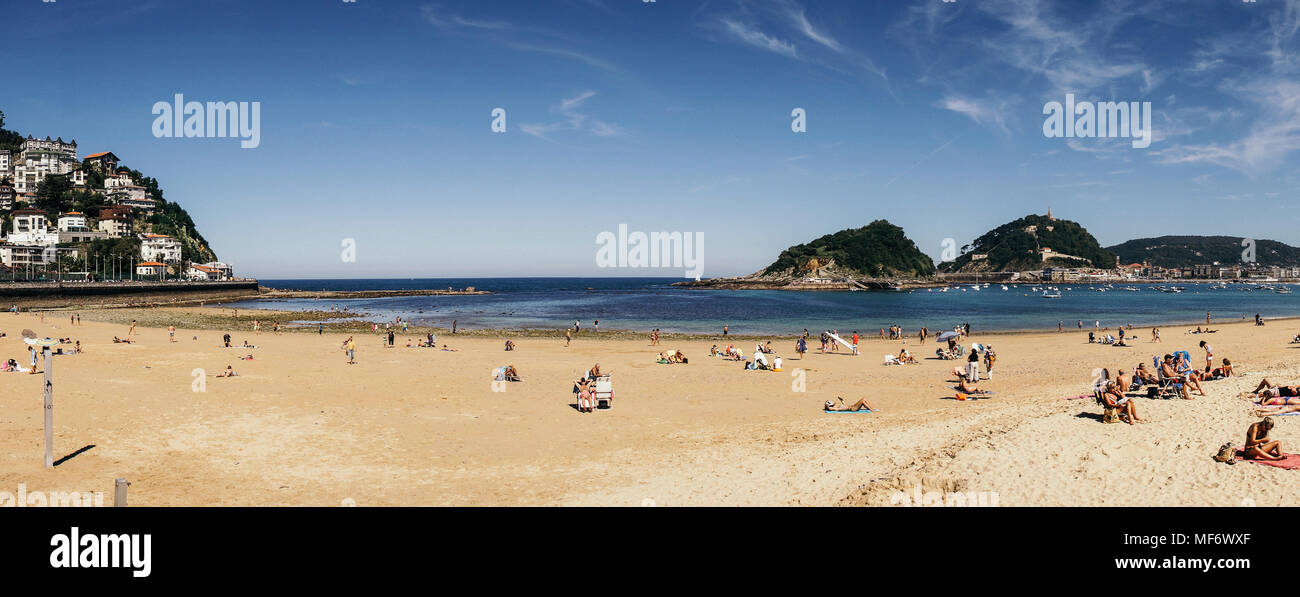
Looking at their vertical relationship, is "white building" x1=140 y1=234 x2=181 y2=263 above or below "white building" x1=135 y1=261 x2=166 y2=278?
above

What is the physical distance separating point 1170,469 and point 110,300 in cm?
9723

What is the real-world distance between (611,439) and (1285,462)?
1071 cm

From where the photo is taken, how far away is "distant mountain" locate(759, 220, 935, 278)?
175875 mm

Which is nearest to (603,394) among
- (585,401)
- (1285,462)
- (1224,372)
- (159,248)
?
(585,401)

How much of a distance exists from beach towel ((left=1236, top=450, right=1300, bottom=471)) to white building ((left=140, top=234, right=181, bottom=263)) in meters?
142

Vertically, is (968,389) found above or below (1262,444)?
below

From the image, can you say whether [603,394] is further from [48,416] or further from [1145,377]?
[1145,377]

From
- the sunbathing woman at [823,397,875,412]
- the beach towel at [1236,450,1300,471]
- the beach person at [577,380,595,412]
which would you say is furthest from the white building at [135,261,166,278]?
the beach towel at [1236,450,1300,471]

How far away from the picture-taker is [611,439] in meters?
13.2

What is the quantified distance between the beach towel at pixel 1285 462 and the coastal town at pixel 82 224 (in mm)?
114150

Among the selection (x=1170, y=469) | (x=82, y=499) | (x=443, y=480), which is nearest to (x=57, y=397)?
(x=82, y=499)

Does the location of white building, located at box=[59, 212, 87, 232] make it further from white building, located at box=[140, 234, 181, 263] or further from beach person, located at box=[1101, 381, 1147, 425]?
beach person, located at box=[1101, 381, 1147, 425]

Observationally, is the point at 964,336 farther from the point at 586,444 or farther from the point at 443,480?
the point at 443,480

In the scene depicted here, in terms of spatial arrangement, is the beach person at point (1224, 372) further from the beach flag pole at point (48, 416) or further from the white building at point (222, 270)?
the white building at point (222, 270)
